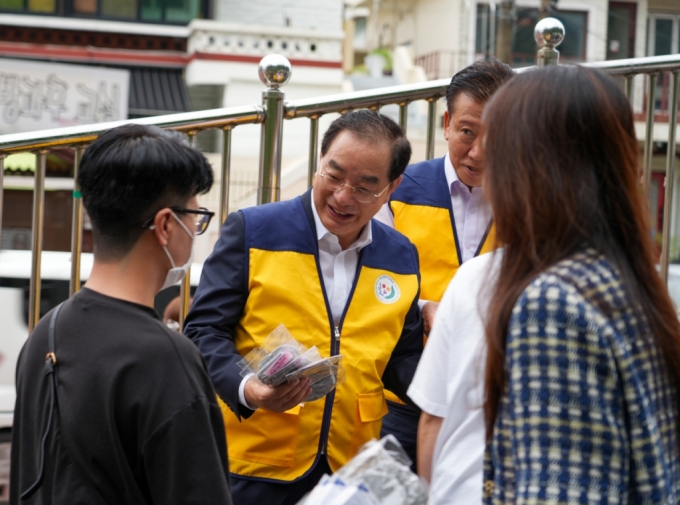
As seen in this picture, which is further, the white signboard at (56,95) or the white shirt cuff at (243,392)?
the white signboard at (56,95)

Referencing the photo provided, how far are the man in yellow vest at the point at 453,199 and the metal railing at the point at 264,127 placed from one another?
665mm

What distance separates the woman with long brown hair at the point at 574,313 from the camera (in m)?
1.66

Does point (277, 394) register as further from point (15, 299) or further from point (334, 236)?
point (15, 299)

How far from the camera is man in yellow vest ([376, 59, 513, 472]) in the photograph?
348 centimetres

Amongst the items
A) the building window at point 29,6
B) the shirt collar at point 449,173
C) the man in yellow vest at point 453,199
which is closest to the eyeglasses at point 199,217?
the man in yellow vest at point 453,199

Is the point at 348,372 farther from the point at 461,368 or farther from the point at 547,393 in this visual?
the point at 547,393

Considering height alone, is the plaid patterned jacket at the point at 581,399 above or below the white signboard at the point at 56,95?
below

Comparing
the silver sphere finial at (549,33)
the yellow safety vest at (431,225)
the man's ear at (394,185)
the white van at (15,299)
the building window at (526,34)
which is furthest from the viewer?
the building window at (526,34)

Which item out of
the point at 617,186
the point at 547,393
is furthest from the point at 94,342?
the point at 617,186

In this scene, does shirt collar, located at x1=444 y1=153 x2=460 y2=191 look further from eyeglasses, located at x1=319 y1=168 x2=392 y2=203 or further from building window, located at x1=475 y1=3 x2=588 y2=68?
building window, located at x1=475 y1=3 x2=588 y2=68

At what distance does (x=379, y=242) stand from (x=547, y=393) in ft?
5.35

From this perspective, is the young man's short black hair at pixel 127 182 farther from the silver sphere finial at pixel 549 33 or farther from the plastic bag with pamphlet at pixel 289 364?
the silver sphere finial at pixel 549 33

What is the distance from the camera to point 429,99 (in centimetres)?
450

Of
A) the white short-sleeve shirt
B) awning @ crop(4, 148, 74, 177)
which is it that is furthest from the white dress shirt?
awning @ crop(4, 148, 74, 177)
